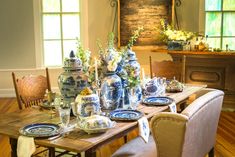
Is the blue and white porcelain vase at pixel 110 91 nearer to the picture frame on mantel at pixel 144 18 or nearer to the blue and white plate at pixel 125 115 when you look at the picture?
the blue and white plate at pixel 125 115

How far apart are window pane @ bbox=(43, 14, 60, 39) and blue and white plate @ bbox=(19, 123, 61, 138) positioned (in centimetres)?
433

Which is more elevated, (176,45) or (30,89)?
(176,45)

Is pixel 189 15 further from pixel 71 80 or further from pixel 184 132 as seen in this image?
pixel 184 132

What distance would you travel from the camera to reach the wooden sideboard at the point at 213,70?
16.3ft

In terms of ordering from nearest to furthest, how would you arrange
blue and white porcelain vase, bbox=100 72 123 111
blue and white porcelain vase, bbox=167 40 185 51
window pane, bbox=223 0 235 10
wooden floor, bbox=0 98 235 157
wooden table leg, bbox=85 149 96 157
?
wooden table leg, bbox=85 149 96 157, blue and white porcelain vase, bbox=100 72 123 111, wooden floor, bbox=0 98 235 157, blue and white porcelain vase, bbox=167 40 185 51, window pane, bbox=223 0 235 10

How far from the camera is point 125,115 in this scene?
2406mm

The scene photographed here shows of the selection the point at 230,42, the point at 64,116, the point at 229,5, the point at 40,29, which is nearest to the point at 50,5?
the point at 40,29

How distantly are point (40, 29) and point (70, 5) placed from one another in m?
0.70

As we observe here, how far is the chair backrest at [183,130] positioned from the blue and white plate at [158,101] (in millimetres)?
447

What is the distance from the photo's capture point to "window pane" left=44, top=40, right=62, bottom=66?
6.37 metres

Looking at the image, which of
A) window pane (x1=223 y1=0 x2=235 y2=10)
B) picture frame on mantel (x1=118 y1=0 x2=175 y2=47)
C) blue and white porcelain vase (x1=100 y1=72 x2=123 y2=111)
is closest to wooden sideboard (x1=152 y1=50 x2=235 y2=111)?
picture frame on mantel (x1=118 y1=0 x2=175 y2=47)

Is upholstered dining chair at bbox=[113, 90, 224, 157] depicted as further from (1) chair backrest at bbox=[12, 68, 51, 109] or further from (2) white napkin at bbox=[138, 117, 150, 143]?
(1) chair backrest at bbox=[12, 68, 51, 109]

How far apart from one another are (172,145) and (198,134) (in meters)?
0.32

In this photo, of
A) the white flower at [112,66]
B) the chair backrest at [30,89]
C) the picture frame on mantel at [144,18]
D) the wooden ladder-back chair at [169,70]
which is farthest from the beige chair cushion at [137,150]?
the picture frame on mantel at [144,18]
